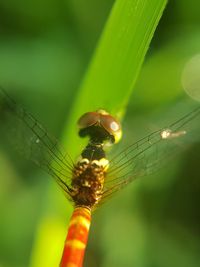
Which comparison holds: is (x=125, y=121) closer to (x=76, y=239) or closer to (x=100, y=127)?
(x=100, y=127)

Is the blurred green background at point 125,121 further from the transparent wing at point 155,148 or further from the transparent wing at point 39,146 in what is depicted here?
the transparent wing at point 155,148

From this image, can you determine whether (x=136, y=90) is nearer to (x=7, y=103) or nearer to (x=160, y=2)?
(x=7, y=103)

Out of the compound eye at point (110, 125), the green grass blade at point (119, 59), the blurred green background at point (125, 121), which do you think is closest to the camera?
the green grass blade at point (119, 59)

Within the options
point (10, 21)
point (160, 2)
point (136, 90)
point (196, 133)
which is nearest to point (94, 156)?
point (196, 133)

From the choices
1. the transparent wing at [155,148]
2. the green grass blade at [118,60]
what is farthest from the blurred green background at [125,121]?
the green grass blade at [118,60]

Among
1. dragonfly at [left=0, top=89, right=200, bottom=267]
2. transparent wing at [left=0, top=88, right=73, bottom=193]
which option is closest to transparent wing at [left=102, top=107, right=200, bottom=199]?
dragonfly at [left=0, top=89, right=200, bottom=267]

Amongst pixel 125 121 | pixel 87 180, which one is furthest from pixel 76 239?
pixel 125 121

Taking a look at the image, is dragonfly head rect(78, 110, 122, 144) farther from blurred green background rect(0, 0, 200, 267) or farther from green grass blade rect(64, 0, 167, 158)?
blurred green background rect(0, 0, 200, 267)

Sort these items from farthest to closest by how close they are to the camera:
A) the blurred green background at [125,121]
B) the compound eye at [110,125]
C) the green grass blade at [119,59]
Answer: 1. the blurred green background at [125,121]
2. the compound eye at [110,125]
3. the green grass blade at [119,59]
